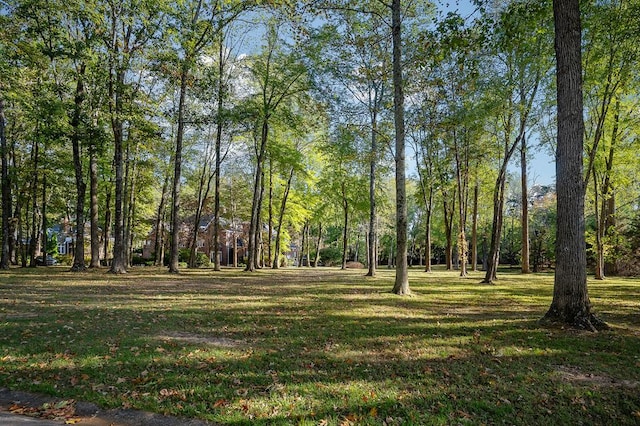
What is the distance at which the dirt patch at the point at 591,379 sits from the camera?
→ 14.5 feet

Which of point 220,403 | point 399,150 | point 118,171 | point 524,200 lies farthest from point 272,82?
point 220,403

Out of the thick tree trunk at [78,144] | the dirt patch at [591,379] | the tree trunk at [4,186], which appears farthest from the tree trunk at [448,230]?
the tree trunk at [4,186]

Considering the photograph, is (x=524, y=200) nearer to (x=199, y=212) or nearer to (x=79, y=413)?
(x=199, y=212)

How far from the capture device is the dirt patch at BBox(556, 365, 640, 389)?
14.5ft

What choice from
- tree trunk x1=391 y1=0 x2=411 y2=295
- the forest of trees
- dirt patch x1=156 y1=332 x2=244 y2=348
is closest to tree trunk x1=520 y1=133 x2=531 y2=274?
the forest of trees

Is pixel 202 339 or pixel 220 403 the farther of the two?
pixel 202 339

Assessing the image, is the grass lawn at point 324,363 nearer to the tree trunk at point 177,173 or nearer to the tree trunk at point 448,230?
the tree trunk at point 177,173

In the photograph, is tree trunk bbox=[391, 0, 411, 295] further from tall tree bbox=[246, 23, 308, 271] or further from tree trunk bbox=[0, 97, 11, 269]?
tree trunk bbox=[0, 97, 11, 269]

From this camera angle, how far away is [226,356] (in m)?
5.21

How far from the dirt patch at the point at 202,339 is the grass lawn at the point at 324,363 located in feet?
0.06

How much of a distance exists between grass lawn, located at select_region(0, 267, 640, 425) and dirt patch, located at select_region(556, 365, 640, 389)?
0.08 ft

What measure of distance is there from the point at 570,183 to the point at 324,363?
5963mm

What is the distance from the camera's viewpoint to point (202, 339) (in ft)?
19.9

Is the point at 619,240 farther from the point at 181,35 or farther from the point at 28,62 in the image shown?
the point at 28,62
